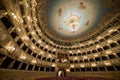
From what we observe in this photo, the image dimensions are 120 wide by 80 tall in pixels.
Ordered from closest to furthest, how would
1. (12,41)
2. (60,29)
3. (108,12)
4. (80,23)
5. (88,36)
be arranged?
(12,41) < (108,12) < (80,23) < (60,29) < (88,36)

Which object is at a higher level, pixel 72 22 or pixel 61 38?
pixel 72 22

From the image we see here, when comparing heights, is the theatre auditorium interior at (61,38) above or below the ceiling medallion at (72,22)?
below

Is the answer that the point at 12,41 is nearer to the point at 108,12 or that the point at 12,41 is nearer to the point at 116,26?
the point at 108,12

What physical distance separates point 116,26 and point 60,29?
51.4 ft

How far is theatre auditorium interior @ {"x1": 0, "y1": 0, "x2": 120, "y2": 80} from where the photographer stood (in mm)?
13148

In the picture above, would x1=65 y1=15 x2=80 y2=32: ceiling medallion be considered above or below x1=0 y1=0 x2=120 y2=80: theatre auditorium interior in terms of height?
above

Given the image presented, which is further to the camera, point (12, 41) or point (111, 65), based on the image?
point (111, 65)

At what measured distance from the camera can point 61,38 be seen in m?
33.3

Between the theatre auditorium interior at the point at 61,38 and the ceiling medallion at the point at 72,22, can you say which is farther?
the ceiling medallion at the point at 72,22

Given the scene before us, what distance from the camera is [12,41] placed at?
1327 cm

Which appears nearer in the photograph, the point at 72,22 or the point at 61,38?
the point at 72,22

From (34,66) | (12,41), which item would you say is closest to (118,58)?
(34,66)

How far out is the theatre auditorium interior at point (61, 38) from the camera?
13.1 m

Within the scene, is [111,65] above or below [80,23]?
below
